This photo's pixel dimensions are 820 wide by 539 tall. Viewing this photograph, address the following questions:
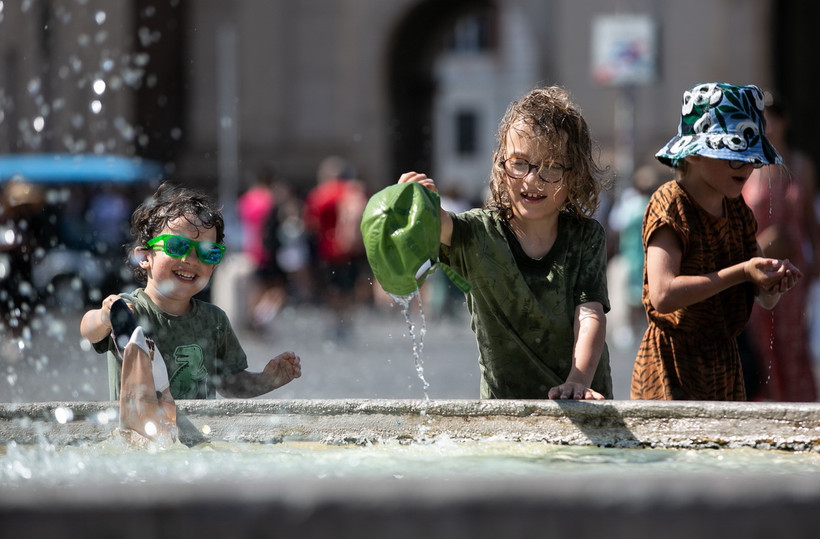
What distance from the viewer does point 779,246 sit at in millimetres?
5402

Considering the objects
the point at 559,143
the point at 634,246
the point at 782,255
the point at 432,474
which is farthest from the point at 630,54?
the point at 432,474

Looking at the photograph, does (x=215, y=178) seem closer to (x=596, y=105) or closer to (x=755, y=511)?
(x=596, y=105)

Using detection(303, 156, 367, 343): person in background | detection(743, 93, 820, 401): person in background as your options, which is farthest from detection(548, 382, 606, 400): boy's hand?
detection(303, 156, 367, 343): person in background

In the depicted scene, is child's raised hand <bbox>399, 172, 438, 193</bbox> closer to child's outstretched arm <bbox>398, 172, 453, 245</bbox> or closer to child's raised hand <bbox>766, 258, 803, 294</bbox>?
child's outstretched arm <bbox>398, 172, 453, 245</bbox>

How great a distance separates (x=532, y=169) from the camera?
323 cm

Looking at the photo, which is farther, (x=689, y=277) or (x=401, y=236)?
(x=689, y=277)

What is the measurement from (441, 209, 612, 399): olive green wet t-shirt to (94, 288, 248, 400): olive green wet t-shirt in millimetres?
619

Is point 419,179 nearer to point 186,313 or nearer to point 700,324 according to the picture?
point 186,313

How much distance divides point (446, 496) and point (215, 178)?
25795 mm

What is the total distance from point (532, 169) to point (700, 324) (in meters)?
0.67

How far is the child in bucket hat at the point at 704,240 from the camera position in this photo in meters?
3.36

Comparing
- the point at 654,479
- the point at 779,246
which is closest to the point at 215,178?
the point at 779,246

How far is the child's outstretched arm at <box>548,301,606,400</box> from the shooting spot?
118 inches

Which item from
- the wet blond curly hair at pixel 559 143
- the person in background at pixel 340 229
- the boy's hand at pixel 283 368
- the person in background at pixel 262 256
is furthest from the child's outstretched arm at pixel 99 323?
the person in background at pixel 262 256
